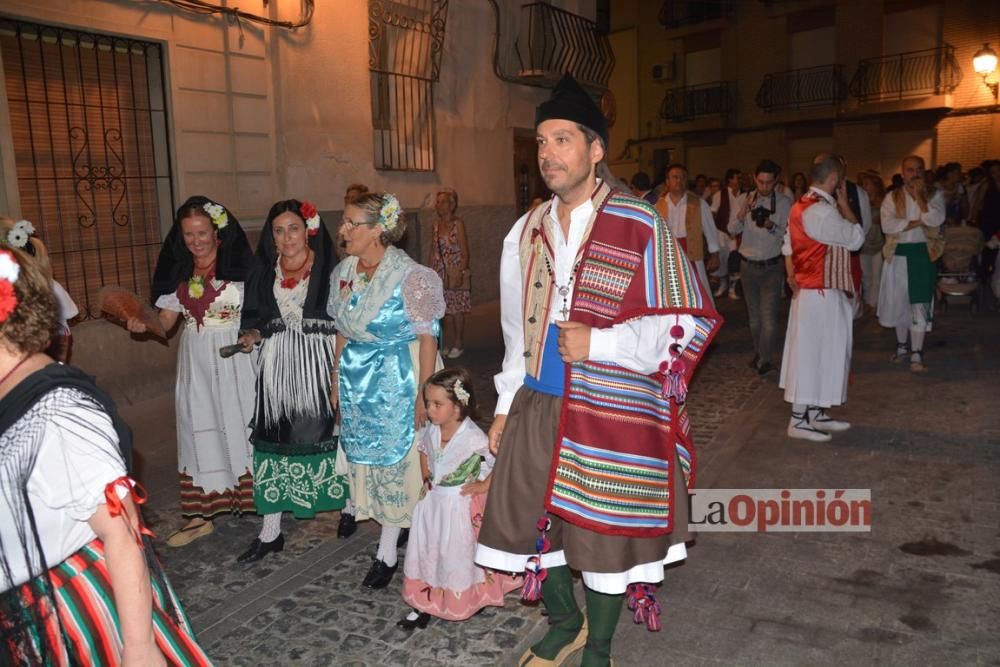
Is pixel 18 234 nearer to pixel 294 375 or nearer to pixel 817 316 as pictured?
pixel 294 375

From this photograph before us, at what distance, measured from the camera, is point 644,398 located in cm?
288

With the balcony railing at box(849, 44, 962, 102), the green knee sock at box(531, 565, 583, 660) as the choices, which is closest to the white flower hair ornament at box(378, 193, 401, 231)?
the green knee sock at box(531, 565, 583, 660)

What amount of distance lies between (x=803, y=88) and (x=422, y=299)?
2500 centimetres

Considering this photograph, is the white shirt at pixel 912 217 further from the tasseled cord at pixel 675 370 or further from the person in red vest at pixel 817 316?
the tasseled cord at pixel 675 370

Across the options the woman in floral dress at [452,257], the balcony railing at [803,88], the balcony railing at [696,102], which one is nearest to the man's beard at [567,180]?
the woman in floral dress at [452,257]

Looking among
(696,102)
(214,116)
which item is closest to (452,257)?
(214,116)

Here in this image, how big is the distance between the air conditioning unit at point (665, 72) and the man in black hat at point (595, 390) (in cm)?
2731

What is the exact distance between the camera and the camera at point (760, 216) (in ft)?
28.4

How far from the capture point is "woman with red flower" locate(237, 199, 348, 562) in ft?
14.8

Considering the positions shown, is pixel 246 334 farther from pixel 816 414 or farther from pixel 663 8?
pixel 663 8

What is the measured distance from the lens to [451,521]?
3840 mm

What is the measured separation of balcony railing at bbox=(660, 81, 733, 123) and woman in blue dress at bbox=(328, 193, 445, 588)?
2499 cm

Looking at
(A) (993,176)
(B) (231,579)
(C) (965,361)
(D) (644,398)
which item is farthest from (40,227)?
(A) (993,176)

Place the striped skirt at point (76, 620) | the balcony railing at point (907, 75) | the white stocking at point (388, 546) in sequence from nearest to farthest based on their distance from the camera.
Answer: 1. the striped skirt at point (76, 620)
2. the white stocking at point (388, 546)
3. the balcony railing at point (907, 75)
